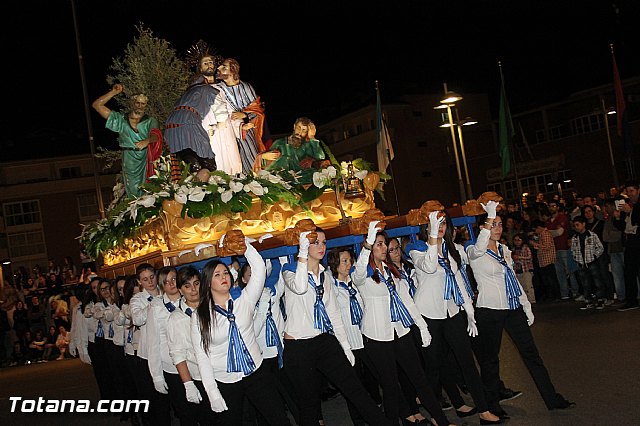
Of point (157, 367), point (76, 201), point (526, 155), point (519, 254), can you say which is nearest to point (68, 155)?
point (76, 201)

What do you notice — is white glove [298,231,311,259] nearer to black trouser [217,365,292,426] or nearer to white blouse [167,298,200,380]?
black trouser [217,365,292,426]

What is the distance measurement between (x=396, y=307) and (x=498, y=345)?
118 centimetres

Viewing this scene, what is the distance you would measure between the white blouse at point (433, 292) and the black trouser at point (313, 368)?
126 centimetres

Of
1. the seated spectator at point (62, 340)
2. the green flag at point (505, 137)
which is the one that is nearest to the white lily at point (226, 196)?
the seated spectator at point (62, 340)

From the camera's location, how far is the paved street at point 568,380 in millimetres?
7254

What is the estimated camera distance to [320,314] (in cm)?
683

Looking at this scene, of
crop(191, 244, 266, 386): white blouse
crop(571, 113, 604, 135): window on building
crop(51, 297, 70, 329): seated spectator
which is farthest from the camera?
crop(571, 113, 604, 135): window on building

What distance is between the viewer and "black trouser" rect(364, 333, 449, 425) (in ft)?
23.6

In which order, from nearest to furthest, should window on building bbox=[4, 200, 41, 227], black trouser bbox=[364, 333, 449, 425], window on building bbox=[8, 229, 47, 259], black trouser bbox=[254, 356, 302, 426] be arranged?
black trouser bbox=[364, 333, 449, 425] < black trouser bbox=[254, 356, 302, 426] < window on building bbox=[4, 200, 41, 227] < window on building bbox=[8, 229, 47, 259]

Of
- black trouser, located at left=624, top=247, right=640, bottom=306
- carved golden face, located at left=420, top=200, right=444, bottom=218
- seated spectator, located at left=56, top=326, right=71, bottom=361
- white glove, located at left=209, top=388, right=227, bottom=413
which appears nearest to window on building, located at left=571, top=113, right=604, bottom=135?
seated spectator, located at left=56, top=326, right=71, bottom=361

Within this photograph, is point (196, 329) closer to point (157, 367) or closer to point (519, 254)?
point (157, 367)

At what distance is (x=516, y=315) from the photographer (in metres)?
7.75

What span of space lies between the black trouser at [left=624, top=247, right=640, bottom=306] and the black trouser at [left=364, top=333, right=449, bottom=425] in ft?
24.7

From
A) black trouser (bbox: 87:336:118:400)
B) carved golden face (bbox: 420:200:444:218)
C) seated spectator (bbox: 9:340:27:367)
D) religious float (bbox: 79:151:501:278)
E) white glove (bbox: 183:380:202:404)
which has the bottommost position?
seated spectator (bbox: 9:340:27:367)
